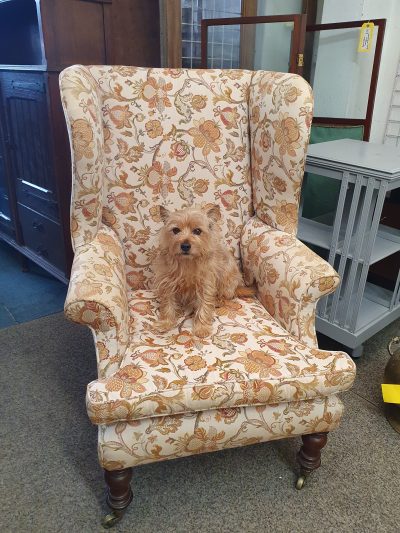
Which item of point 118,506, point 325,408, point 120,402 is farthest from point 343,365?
point 118,506

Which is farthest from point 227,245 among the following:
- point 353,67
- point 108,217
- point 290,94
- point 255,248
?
point 353,67

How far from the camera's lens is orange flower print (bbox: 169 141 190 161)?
5.57 feet

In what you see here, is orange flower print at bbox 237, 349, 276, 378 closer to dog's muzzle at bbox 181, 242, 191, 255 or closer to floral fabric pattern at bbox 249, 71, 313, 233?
dog's muzzle at bbox 181, 242, 191, 255

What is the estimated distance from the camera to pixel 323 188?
8.02 feet

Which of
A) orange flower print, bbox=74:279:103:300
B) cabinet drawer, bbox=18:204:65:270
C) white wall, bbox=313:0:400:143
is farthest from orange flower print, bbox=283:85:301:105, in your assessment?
white wall, bbox=313:0:400:143

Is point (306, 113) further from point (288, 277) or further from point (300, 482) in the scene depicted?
point (300, 482)

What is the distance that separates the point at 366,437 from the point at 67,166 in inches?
70.5

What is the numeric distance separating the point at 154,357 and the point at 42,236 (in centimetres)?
156

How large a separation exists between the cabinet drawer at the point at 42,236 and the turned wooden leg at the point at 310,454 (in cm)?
160

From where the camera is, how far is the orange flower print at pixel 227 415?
1248mm

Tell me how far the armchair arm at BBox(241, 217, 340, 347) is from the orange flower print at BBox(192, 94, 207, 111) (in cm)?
52

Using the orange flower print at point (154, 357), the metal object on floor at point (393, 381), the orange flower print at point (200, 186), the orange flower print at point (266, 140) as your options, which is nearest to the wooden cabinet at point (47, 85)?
the orange flower print at point (200, 186)

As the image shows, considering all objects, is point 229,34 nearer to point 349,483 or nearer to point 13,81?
point 13,81

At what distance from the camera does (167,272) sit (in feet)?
5.13
